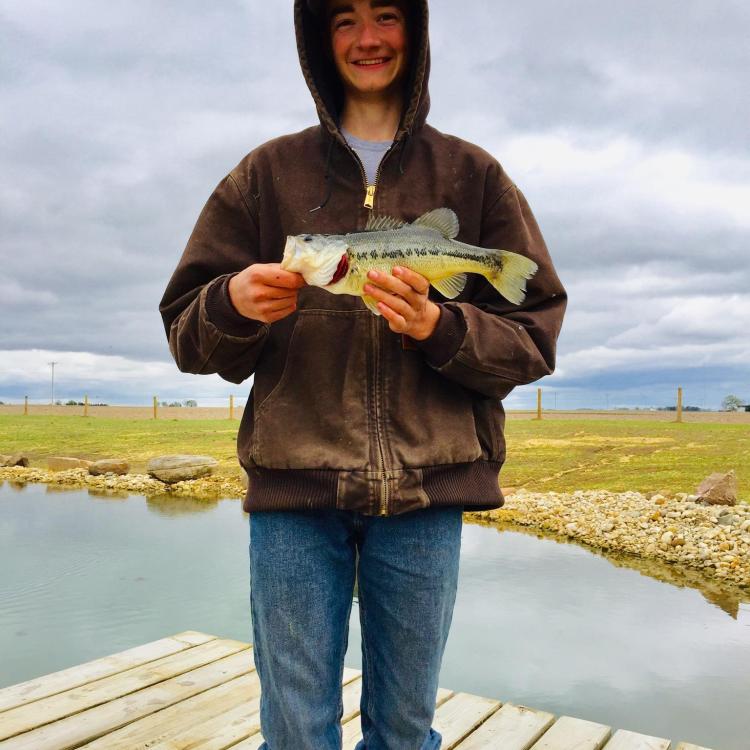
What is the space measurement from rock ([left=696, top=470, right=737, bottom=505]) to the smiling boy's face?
29.1 feet

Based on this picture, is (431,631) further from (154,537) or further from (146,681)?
(154,537)

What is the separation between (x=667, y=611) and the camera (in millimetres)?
6672

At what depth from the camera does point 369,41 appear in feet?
7.36

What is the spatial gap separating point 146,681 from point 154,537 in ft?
20.7

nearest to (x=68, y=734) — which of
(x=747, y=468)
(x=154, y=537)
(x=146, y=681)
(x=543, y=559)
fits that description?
(x=146, y=681)

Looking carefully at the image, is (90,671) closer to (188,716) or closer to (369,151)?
(188,716)

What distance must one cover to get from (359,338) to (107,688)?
2.92 metres

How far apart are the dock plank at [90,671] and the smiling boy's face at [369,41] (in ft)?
11.3

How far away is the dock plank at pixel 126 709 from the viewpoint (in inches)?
132

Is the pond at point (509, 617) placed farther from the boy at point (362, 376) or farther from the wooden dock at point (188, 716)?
the boy at point (362, 376)

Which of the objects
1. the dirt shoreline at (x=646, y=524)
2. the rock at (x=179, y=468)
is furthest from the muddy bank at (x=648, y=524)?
the rock at (x=179, y=468)

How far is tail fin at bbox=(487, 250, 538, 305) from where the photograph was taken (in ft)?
6.97

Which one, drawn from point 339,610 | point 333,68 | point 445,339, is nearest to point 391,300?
point 445,339

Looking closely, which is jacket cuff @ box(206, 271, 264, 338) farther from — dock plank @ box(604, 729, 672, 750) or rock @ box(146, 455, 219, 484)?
rock @ box(146, 455, 219, 484)
